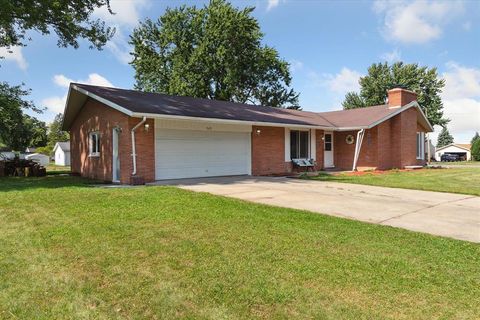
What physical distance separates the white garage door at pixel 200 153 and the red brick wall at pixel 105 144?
0.52 metres

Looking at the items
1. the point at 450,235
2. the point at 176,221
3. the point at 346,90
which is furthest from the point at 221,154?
the point at 346,90

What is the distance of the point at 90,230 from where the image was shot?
616 cm

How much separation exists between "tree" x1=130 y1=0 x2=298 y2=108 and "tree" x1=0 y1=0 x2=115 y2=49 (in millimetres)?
16899

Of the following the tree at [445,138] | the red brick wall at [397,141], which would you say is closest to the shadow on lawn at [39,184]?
the red brick wall at [397,141]

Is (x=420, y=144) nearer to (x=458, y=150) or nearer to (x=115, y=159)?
(x=115, y=159)

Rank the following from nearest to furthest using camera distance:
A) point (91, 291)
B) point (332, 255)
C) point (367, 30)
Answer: point (91, 291)
point (332, 255)
point (367, 30)

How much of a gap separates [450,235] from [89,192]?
8.53 m

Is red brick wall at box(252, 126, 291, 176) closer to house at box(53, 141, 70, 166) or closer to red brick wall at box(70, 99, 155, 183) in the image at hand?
red brick wall at box(70, 99, 155, 183)

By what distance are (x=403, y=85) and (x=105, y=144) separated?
48059 millimetres

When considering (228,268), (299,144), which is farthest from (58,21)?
(228,268)

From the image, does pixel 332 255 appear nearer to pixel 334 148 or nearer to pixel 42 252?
pixel 42 252

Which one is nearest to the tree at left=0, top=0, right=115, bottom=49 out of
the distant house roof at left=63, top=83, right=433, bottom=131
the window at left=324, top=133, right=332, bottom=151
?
the distant house roof at left=63, top=83, right=433, bottom=131

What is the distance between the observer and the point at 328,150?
861 inches

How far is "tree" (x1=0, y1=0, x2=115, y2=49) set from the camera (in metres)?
15.4
